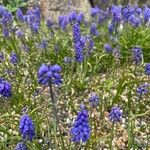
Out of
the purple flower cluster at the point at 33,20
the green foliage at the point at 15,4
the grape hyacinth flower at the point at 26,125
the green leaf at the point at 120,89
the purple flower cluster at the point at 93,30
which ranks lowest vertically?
the green leaf at the point at 120,89

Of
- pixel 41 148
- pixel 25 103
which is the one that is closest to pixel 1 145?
pixel 41 148

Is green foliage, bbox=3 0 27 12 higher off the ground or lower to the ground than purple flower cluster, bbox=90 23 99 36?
lower

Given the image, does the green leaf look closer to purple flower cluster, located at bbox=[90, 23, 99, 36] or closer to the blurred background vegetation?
purple flower cluster, located at bbox=[90, 23, 99, 36]

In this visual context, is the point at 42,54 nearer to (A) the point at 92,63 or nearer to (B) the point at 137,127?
(A) the point at 92,63

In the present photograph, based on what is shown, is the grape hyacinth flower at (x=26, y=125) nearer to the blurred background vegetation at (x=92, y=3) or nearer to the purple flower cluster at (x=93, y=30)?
the purple flower cluster at (x=93, y=30)

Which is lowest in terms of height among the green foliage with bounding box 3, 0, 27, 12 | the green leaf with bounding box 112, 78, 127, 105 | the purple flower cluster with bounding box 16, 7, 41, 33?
the green leaf with bounding box 112, 78, 127, 105

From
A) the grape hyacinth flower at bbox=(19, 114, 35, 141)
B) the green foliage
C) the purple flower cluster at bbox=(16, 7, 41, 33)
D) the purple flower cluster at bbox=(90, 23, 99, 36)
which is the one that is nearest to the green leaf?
the purple flower cluster at bbox=(90, 23, 99, 36)

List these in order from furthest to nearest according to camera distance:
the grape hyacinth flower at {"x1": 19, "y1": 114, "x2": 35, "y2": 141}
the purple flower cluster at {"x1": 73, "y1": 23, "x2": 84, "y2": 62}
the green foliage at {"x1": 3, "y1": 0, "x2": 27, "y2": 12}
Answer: the green foliage at {"x1": 3, "y1": 0, "x2": 27, "y2": 12}, the purple flower cluster at {"x1": 73, "y1": 23, "x2": 84, "y2": 62}, the grape hyacinth flower at {"x1": 19, "y1": 114, "x2": 35, "y2": 141}

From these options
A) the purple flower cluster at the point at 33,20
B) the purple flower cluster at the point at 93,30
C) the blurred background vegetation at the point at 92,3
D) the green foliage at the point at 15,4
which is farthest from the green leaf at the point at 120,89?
the green foliage at the point at 15,4

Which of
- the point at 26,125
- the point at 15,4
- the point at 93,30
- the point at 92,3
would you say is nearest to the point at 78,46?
the point at 93,30

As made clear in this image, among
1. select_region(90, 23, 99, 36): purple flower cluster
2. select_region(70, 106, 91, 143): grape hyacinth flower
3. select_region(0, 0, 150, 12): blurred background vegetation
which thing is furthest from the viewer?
select_region(0, 0, 150, 12): blurred background vegetation

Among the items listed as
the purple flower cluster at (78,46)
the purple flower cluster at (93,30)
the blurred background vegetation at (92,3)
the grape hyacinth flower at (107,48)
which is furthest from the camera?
the blurred background vegetation at (92,3)

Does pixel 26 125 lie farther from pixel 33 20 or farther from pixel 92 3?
pixel 92 3
